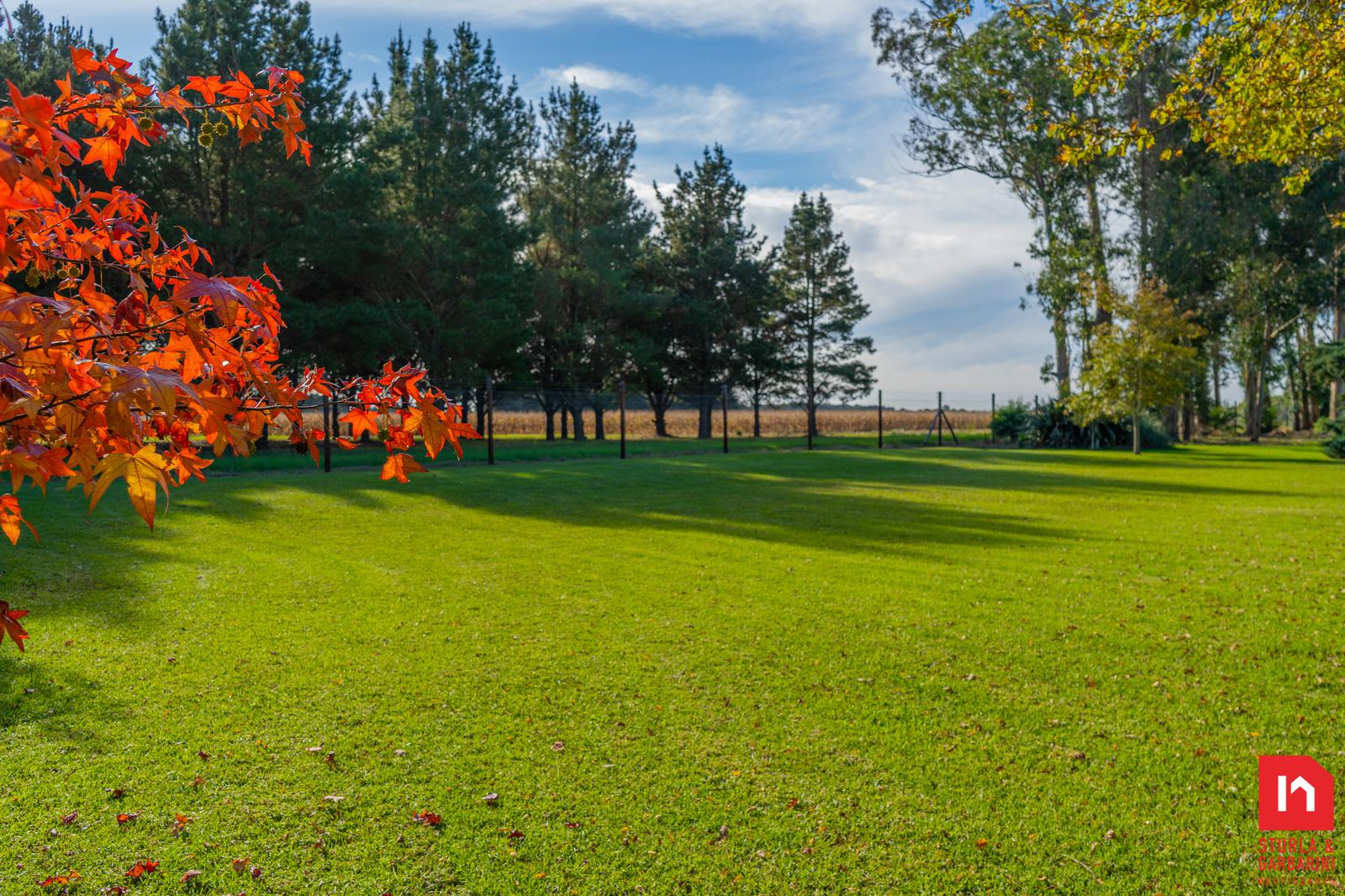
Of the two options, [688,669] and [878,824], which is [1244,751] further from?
[688,669]

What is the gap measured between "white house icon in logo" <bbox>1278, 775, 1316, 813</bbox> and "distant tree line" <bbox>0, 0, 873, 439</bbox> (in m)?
11.5

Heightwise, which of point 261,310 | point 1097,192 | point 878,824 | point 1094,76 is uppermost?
point 1097,192

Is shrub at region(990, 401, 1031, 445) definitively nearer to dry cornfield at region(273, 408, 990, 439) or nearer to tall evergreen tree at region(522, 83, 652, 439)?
dry cornfield at region(273, 408, 990, 439)

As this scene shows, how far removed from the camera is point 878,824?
3.05m

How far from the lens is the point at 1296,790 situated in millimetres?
3338

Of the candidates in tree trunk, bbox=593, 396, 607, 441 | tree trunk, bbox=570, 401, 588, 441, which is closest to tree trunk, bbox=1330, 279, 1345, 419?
tree trunk, bbox=593, 396, 607, 441

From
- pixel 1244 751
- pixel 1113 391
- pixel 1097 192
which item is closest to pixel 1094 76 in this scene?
pixel 1244 751

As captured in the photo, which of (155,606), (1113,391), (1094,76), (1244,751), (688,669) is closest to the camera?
(1244,751)

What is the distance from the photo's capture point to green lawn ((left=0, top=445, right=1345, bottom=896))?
2842 millimetres

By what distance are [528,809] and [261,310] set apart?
2.01m

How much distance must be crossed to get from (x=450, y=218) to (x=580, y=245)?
7.36 m

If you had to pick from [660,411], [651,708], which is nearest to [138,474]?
[651,708]

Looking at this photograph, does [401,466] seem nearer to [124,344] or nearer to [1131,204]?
[124,344]

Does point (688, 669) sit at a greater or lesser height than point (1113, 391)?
lesser
